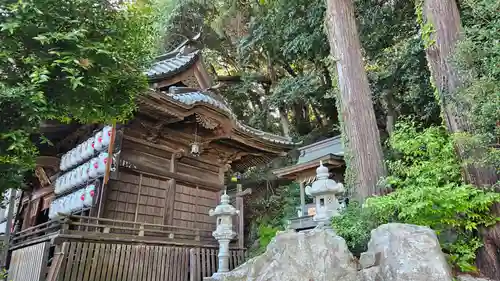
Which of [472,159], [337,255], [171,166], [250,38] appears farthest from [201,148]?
[250,38]

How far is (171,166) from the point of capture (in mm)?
8164

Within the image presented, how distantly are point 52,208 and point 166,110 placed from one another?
3.56m

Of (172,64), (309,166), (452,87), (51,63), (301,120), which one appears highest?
(301,120)

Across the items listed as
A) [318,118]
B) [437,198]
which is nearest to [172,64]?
[437,198]

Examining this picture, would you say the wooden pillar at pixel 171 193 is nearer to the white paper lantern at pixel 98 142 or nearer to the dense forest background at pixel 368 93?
the white paper lantern at pixel 98 142

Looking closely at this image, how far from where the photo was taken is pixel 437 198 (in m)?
4.57

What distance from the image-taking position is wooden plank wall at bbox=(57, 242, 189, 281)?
5453 mm

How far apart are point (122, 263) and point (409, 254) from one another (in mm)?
4712

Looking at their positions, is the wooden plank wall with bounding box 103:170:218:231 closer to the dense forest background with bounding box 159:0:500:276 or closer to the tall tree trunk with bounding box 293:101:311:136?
the dense forest background with bounding box 159:0:500:276

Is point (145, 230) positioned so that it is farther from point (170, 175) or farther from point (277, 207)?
point (277, 207)

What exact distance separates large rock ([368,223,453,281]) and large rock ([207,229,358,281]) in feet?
1.27

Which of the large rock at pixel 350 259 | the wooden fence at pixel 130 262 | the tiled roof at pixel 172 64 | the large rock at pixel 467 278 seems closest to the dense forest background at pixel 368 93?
the large rock at pixel 467 278

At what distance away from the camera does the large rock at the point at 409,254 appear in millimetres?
3687

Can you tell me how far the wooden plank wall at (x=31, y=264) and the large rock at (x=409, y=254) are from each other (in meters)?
4.92
